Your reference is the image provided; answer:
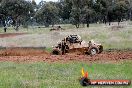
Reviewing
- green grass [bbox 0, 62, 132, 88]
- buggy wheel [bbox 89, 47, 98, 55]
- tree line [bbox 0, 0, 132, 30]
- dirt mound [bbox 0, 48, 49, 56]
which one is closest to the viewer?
green grass [bbox 0, 62, 132, 88]

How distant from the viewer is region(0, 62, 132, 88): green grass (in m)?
15.2

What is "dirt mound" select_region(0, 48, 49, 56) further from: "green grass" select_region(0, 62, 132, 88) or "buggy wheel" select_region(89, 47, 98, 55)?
"green grass" select_region(0, 62, 132, 88)

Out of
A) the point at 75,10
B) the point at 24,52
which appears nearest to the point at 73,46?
the point at 24,52

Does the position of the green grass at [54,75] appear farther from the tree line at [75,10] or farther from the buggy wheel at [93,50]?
the tree line at [75,10]

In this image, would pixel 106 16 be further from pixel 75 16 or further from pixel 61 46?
pixel 61 46

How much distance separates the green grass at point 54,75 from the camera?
15156 millimetres

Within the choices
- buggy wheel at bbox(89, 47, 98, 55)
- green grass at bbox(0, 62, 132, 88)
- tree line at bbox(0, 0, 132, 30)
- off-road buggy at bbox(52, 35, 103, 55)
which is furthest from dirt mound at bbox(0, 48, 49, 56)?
tree line at bbox(0, 0, 132, 30)

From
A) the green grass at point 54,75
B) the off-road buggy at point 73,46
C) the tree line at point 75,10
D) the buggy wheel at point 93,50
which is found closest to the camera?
the green grass at point 54,75

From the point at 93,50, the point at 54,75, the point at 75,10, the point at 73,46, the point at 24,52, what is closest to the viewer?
the point at 54,75

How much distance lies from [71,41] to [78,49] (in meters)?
0.90

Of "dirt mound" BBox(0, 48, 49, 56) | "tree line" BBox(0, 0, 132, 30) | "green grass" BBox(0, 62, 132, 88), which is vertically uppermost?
"tree line" BBox(0, 0, 132, 30)

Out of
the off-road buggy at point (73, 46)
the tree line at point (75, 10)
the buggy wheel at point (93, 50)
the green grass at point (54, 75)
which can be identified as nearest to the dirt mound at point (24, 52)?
the off-road buggy at point (73, 46)

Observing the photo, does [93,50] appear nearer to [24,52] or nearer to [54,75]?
[24,52]

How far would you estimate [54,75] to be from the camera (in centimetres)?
1781
